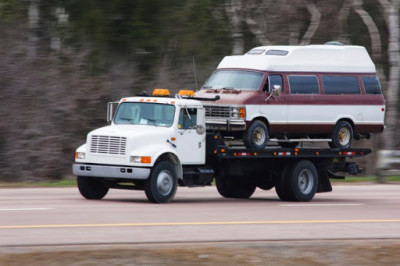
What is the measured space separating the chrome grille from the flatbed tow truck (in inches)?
18.3

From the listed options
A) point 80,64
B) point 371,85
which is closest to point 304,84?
point 371,85

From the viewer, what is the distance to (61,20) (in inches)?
1199

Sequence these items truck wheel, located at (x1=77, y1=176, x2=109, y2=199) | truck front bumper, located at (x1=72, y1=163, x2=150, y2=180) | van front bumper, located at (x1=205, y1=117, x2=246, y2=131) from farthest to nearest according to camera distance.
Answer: van front bumper, located at (x1=205, y1=117, x2=246, y2=131), truck wheel, located at (x1=77, y1=176, x2=109, y2=199), truck front bumper, located at (x1=72, y1=163, x2=150, y2=180)

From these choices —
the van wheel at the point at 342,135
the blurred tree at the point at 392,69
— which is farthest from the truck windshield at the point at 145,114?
the blurred tree at the point at 392,69

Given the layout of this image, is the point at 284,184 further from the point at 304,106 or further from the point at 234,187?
the point at 304,106

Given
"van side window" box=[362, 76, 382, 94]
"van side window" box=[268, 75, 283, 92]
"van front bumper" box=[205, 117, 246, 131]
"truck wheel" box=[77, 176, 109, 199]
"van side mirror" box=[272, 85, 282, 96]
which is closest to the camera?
"truck wheel" box=[77, 176, 109, 199]

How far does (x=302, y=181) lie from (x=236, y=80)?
265 centimetres

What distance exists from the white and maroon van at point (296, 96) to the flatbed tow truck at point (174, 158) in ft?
1.56

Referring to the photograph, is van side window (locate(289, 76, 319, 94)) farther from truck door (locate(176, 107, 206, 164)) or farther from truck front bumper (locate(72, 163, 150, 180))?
truck front bumper (locate(72, 163, 150, 180))

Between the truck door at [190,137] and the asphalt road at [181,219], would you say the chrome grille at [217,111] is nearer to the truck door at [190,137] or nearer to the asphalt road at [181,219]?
the truck door at [190,137]

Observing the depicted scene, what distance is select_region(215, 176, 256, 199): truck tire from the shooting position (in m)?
20.4

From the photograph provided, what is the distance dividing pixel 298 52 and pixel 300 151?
2.18m

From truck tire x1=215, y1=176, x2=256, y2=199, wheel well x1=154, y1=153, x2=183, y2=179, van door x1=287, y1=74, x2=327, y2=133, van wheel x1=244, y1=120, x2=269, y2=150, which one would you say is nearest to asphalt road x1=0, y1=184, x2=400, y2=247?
truck tire x1=215, y1=176, x2=256, y2=199

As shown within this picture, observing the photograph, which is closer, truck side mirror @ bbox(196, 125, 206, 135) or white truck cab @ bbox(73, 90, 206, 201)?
white truck cab @ bbox(73, 90, 206, 201)
